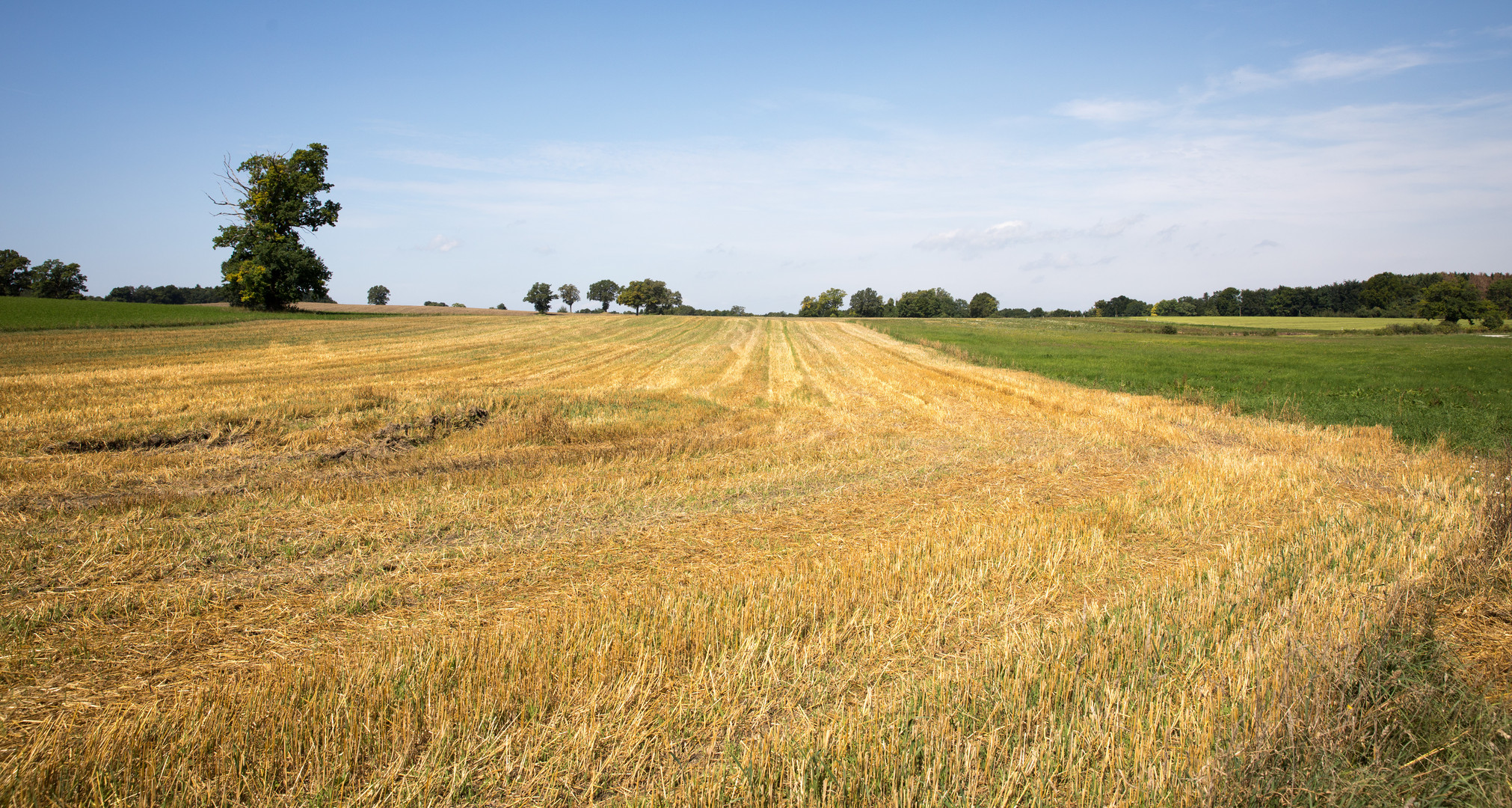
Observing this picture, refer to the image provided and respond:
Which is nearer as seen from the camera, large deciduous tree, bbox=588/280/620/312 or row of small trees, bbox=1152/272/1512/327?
row of small trees, bbox=1152/272/1512/327

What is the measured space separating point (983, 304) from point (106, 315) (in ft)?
496

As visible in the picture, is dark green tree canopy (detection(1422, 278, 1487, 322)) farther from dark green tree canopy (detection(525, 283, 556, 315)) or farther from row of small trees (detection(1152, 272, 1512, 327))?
dark green tree canopy (detection(525, 283, 556, 315))

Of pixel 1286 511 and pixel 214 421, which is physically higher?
pixel 214 421

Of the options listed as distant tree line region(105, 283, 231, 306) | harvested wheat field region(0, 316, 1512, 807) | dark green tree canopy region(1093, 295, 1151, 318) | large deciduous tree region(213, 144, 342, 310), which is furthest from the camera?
dark green tree canopy region(1093, 295, 1151, 318)

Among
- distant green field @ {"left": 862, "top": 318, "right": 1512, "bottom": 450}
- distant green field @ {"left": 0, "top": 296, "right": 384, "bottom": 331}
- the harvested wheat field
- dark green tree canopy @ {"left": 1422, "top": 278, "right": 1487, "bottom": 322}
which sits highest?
dark green tree canopy @ {"left": 1422, "top": 278, "right": 1487, "bottom": 322}

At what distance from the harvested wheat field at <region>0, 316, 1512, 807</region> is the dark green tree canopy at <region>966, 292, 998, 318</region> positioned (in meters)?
152

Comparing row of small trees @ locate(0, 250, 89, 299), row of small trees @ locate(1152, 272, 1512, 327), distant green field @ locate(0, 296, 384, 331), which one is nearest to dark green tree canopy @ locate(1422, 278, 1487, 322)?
row of small trees @ locate(1152, 272, 1512, 327)

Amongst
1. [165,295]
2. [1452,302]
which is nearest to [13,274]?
[165,295]

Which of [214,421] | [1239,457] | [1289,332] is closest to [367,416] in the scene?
[214,421]

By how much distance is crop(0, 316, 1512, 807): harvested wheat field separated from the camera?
3.42m

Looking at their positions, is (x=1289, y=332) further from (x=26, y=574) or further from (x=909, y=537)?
(x=26, y=574)

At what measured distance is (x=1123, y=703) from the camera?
390 cm

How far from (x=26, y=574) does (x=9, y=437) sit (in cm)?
685

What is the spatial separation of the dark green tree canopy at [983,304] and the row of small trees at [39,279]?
159005mm
